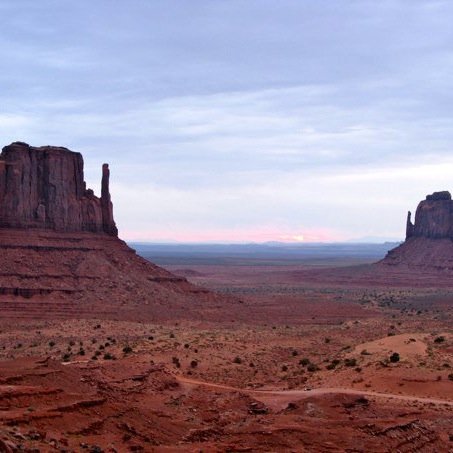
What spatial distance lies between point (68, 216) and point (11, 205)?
646 centimetres

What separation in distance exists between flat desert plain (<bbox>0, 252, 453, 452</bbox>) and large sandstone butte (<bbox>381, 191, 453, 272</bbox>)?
8649cm

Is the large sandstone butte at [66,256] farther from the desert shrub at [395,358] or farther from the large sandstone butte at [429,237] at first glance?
the large sandstone butte at [429,237]

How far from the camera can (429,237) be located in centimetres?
16538

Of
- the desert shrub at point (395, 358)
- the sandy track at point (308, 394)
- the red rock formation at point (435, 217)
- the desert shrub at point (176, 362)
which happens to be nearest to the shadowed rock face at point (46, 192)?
the desert shrub at point (176, 362)

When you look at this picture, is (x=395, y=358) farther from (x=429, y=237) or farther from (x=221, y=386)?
(x=429, y=237)

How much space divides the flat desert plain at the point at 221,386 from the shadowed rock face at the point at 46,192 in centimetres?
1477

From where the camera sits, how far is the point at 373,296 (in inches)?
4628

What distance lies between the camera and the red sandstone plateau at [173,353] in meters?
25.6

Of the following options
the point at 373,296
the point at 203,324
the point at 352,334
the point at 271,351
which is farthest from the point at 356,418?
the point at 373,296

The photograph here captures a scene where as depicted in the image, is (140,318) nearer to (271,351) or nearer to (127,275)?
(127,275)

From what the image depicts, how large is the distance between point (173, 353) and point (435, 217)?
126m

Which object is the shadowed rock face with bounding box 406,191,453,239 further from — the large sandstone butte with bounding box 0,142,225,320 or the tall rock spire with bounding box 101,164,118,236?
the tall rock spire with bounding box 101,164,118,236

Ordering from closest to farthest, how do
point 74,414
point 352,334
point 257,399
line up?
point 74,414
point 257,399
point 352,334

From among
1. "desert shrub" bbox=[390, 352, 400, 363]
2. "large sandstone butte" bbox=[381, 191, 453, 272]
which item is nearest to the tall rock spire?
"desert shrub" bbox=[390, 352, 400, 363]
